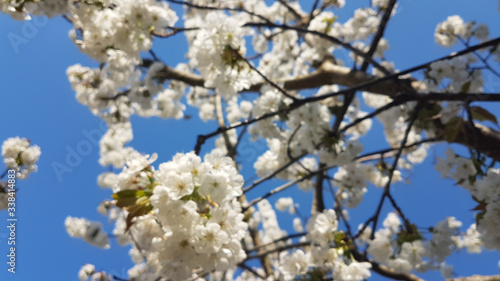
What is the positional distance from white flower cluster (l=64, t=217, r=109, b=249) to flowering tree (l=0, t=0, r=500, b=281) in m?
0.01

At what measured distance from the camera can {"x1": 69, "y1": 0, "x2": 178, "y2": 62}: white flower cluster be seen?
6.51 ft

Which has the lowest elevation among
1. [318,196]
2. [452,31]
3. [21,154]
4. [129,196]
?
[129,196]

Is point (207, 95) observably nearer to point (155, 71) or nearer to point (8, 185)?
point (155, 71)

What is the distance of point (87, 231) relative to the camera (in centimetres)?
384

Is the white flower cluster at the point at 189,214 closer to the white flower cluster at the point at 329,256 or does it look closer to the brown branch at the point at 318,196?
the white flower cluster at the point at 329,256

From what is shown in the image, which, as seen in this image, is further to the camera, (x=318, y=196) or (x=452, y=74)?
(x=318, y=196)

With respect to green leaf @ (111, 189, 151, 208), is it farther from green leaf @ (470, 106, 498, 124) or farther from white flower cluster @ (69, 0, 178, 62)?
green leaf @ (470, 106, 498, 124)

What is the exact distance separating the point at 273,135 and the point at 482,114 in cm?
154

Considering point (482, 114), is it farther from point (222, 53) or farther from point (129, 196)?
point (129, 196)

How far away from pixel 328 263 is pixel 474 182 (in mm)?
962

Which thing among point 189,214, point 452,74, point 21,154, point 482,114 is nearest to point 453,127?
point 482,114

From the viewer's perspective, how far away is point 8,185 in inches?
75.3

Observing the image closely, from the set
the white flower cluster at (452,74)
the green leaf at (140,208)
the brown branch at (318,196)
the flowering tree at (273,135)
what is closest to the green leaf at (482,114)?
the flowering tree at (273,135)

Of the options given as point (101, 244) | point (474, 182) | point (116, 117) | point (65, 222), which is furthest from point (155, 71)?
point (474, 182)
